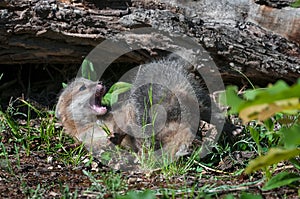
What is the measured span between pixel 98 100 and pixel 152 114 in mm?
818

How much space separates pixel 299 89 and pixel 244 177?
4.86 feet

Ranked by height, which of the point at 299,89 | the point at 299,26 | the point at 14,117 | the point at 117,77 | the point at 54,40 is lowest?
the point at 14,117

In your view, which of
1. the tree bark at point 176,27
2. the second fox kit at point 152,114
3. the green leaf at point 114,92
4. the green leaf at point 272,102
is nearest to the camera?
the green leaf at point 272,102

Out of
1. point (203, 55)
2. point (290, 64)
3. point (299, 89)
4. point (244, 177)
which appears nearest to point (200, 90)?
point (203, 55)

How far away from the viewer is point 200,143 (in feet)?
12.0

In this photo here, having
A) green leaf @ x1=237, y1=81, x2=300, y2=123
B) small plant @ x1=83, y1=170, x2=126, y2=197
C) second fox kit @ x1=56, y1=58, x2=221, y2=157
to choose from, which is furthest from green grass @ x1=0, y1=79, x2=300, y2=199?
green leaf @ x1=237, y1=81, x2=300, y2=123

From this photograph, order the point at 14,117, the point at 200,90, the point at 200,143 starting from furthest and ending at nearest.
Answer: the point at 14,117, the point at 200,90, the point at 200,143

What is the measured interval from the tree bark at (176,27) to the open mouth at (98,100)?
1.03ft

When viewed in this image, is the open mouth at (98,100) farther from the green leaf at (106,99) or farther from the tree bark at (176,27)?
the tree bark at (176,27)

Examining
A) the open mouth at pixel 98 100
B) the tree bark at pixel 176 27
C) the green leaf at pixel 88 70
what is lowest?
the open mouth at pixel 98 100

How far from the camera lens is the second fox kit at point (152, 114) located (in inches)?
142

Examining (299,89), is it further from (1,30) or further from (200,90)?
(1,30)

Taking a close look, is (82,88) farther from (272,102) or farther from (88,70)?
(272,102)

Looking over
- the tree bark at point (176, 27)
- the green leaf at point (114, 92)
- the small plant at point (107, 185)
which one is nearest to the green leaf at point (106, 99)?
the green leaf at point (114, 92)
